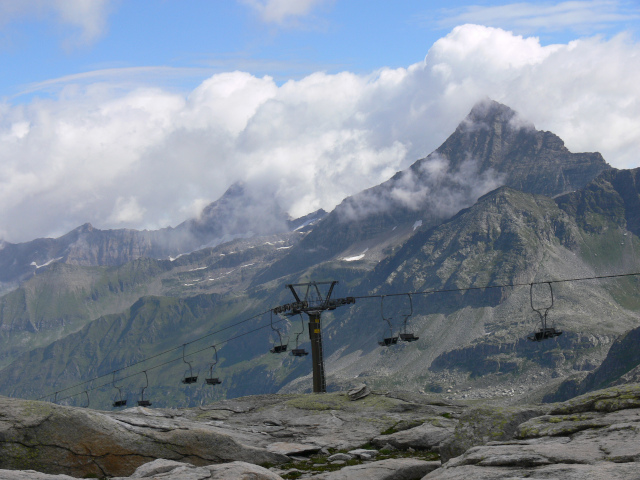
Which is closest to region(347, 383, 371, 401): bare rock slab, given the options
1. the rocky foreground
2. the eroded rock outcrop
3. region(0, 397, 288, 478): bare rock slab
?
the rocky foreground

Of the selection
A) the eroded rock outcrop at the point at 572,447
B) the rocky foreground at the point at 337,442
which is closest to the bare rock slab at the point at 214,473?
the rocky foreground at the point at 337,442

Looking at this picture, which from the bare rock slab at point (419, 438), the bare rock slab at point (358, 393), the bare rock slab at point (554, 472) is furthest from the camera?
the bare rock slab at point (358, 393)

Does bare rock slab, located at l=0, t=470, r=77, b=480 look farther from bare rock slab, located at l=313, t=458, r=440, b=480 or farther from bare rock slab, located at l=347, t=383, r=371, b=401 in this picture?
bare rock slab, located at l=347, t=383, r=371, b=401

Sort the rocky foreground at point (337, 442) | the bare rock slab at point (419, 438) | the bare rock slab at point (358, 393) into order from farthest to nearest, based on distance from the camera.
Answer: the bare rock slab at point (358, 393) < the bare rock slab at point (419, 438) < the rocky foreground at point (337, 442)

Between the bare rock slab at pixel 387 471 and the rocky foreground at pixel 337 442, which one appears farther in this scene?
the bare rock slab at pixel 387 471

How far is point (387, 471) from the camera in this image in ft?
70.1

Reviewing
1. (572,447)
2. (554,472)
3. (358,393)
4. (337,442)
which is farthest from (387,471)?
(358,393)

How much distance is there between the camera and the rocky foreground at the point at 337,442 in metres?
16.6

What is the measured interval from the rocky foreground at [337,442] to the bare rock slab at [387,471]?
1.5 inches

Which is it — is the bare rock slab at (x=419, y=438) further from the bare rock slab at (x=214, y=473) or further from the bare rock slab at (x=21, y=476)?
the bare rock slab at (x=21, y=476)

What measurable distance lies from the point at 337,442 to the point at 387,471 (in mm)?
12209

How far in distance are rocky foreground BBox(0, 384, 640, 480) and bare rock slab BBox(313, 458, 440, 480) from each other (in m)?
0.04

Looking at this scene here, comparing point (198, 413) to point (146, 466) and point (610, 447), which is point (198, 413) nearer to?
point (146, 466)

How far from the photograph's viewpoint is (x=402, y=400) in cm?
4606
